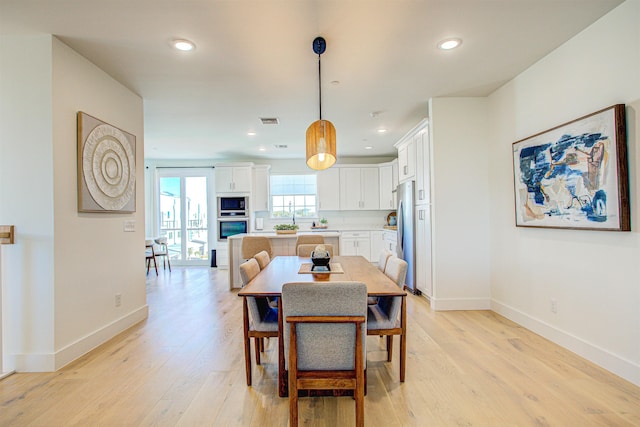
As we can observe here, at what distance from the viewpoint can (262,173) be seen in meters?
A: 7.24

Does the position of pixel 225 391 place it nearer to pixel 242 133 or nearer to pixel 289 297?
pixel 289 297

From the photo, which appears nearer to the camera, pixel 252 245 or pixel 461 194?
pixel 461 194

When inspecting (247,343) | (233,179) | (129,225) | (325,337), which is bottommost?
(247,343)

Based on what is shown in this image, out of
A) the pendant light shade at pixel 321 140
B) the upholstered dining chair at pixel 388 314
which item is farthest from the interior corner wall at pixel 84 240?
the upholstered dining chair at pixel 388 314

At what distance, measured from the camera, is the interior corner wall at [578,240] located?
7.01 ft

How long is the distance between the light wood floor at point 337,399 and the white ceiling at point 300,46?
254cm

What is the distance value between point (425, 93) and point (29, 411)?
431 centimetres

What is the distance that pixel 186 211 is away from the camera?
293 inches

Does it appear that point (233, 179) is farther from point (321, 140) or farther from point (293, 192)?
point (321, 140)

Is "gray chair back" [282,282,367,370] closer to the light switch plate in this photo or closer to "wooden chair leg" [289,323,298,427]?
"wooden chair leg" [289,323,298,427]

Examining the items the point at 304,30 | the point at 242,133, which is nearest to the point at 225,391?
the point at 304,30

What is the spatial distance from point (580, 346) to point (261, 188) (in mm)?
6044

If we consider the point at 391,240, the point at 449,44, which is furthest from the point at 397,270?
the point at 391,240

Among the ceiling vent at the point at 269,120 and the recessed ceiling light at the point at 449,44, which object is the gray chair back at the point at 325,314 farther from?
the ceiling vent at the point at 269,120
